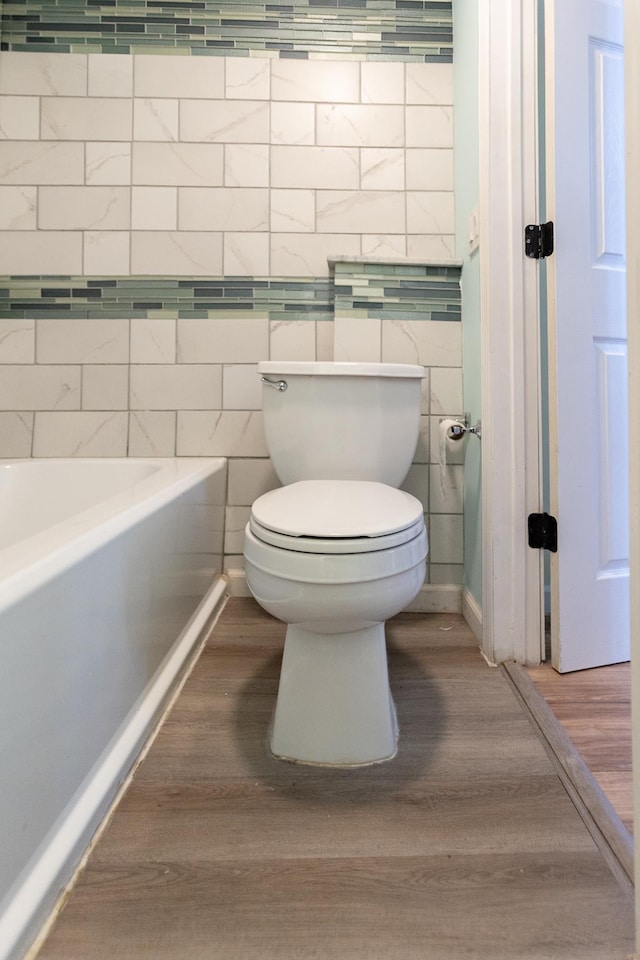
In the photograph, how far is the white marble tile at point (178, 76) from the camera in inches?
67.3

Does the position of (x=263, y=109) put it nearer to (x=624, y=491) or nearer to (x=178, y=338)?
(x=178, y=338)

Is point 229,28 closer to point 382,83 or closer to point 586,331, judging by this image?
point 382,83

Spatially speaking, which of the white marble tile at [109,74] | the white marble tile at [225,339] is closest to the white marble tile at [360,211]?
the white marble tile at [225,339]

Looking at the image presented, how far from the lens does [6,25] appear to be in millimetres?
1710

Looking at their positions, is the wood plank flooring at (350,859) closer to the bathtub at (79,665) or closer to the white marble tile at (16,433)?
the bathtub at (79,665)

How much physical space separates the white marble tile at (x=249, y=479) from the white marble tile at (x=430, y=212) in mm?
934

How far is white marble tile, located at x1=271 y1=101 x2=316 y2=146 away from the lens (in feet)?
5.62

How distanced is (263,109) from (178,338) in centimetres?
81

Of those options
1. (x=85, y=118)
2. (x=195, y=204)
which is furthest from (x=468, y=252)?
(x=85, y=118)

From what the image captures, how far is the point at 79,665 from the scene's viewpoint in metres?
0.73

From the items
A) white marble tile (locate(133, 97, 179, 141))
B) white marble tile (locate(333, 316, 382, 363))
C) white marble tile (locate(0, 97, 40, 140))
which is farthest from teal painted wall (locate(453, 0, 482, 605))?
white marble tile (locate(0, 97, 40, 140))

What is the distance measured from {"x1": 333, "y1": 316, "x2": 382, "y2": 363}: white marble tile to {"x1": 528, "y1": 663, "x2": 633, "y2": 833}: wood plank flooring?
1.01 metres

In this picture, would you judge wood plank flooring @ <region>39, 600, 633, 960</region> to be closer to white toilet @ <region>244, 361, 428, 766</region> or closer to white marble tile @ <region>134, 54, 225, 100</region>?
white toilet @ <region>244, 361, 428, 766</region>

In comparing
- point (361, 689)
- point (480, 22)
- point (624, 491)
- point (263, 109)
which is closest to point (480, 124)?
point (480, 22)
